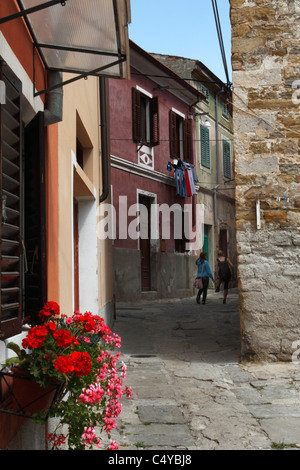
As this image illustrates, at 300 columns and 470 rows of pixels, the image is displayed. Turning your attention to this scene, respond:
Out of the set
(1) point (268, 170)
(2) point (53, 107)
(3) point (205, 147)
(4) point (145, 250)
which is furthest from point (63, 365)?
(3) point (205, 147)

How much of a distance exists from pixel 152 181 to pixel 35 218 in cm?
1286

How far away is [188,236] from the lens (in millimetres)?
18156

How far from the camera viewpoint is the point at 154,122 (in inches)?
635

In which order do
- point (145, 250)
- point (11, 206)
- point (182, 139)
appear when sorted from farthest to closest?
point (182, 139), point (145, 250), point (11, 206)

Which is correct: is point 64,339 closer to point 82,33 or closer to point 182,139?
point 82,33

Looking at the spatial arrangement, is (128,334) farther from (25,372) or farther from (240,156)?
(25,372)

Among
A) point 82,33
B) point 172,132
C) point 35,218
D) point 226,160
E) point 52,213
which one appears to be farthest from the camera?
point 226,160

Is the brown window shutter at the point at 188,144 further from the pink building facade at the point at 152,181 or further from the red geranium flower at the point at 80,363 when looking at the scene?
the red geranium flower at the point at 80,363

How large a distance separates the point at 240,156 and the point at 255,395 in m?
2.89

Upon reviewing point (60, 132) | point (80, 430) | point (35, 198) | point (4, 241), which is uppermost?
point (60, 132)

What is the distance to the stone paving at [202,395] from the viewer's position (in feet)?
12.7

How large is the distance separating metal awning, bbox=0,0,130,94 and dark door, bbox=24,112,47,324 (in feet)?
2.13

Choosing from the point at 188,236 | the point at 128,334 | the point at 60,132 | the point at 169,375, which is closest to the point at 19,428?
the point at 60,132
